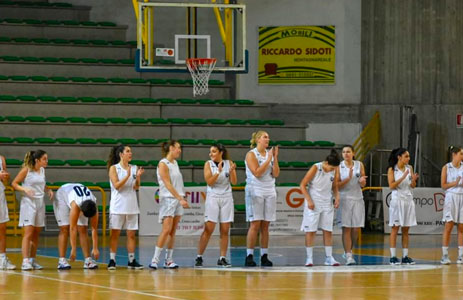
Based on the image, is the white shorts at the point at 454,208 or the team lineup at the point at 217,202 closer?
the team lineup at the point at 217,202

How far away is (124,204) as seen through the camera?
551 inches

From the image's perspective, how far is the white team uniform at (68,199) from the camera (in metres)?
13.8

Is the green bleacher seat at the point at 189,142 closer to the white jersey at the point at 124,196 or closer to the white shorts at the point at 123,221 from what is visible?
the white jersey at the point at 124,196

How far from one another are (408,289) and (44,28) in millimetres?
19748

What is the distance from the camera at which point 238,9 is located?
740 inches

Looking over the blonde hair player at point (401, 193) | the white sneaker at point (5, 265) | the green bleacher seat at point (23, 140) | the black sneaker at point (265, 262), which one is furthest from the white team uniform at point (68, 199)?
the green bleacher seat at point (23, 140)

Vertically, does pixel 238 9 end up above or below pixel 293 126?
above

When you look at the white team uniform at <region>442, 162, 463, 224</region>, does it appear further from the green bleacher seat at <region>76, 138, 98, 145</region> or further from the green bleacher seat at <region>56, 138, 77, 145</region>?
the green bleacher seat at <region>56, 138, 77, 145</region>

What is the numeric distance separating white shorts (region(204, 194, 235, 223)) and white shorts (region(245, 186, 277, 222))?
0.38 meters

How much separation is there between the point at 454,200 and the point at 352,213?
1757 mm

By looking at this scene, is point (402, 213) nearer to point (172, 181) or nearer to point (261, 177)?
point (261, 177)

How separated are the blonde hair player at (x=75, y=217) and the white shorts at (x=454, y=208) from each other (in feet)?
18.6

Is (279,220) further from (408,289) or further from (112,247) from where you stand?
(408,289)

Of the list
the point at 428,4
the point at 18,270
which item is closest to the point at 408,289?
the point at 18,270
